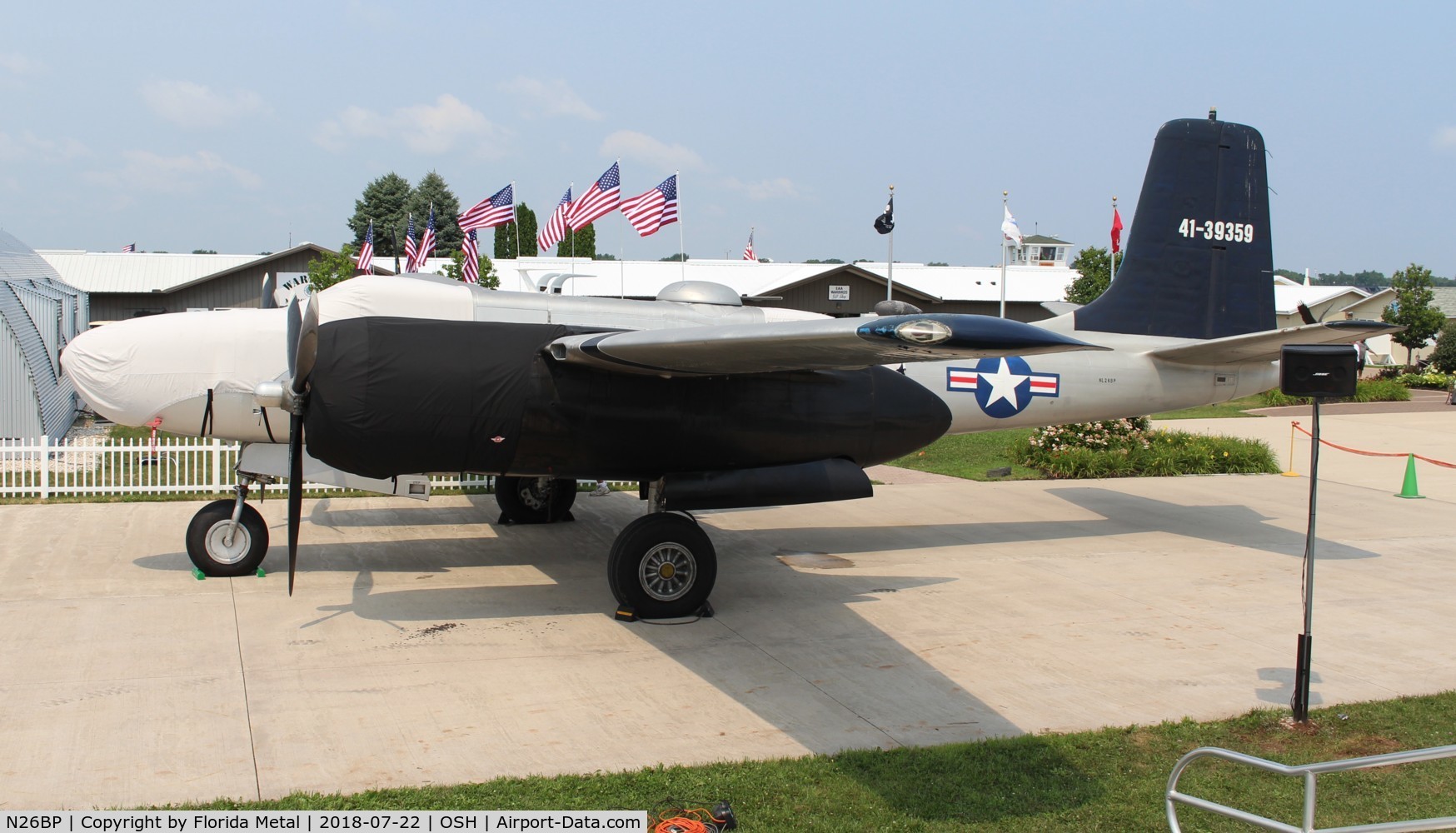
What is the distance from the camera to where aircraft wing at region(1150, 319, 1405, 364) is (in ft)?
30.2

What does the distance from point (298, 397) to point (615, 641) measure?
10.6 ft

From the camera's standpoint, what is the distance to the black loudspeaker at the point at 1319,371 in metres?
6.60

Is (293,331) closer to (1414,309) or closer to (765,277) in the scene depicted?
(765,277)

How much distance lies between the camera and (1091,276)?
44688 millimetres

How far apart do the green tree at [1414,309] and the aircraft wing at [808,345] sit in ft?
153

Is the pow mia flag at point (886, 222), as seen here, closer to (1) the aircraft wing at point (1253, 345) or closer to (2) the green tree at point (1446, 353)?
(1) the aircraft wing at point (1253, 345)

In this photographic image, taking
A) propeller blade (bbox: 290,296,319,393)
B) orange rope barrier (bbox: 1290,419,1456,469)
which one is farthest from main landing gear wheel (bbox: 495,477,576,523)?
orange rope barrier (bbox: 1290,419,1456,469)

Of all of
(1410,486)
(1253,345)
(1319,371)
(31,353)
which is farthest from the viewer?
(31,353)

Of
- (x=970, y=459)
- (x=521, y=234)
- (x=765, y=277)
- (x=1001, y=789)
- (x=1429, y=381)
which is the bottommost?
(x=1001, y=789)

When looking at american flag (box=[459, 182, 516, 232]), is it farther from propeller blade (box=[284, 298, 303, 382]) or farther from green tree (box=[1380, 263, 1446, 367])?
green tree (box=[1380, 263, 1446, 367])

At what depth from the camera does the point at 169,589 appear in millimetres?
10094

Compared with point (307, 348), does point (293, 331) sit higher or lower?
higher

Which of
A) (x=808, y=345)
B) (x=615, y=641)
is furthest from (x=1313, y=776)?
(x=615, y=641)

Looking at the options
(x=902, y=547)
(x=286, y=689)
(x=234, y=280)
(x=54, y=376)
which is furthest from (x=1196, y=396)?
(x=234, y=280)
